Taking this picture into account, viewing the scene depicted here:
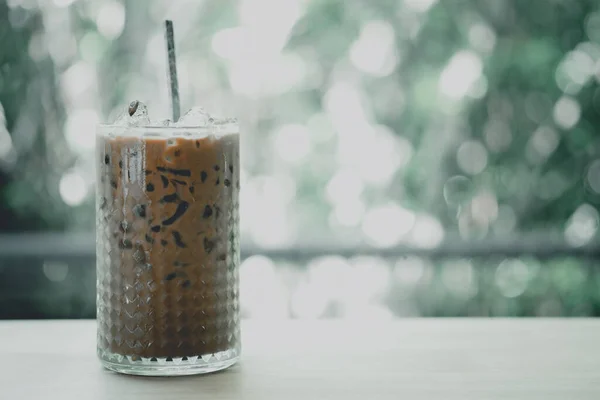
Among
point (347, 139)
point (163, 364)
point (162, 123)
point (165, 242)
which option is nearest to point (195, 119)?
point (162, 123)

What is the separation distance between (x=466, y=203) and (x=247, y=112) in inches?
23.7

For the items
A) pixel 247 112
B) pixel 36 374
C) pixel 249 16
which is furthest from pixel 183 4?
pixel 36 374

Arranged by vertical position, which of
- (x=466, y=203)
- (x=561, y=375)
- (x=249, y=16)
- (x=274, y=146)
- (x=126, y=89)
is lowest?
(x=561, y=375)

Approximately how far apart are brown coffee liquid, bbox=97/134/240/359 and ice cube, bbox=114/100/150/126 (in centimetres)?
2

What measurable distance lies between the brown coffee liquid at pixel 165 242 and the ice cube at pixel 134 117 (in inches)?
0.8

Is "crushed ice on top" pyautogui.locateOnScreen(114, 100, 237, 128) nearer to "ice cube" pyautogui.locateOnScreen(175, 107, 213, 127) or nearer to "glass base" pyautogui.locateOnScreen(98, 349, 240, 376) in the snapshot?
"ice cube" pyautogui.locateOnScreen(175, 107, 213, 127)

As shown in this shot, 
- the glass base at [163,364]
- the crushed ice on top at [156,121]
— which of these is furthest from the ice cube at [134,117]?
the glass base at [163,364]

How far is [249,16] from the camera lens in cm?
193

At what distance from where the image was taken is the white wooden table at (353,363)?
2.64 feet

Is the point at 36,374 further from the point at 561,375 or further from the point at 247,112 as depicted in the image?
the point at 247,112

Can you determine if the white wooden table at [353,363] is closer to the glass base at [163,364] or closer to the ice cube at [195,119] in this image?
the glass base at [163,364]

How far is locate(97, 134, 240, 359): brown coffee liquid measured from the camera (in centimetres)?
83

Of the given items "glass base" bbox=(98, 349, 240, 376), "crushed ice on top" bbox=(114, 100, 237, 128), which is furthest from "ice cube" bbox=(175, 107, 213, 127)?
"glass base" bbox=(98, 349, 240, 376)

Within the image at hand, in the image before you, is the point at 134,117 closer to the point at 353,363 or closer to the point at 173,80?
the point at 173,80
